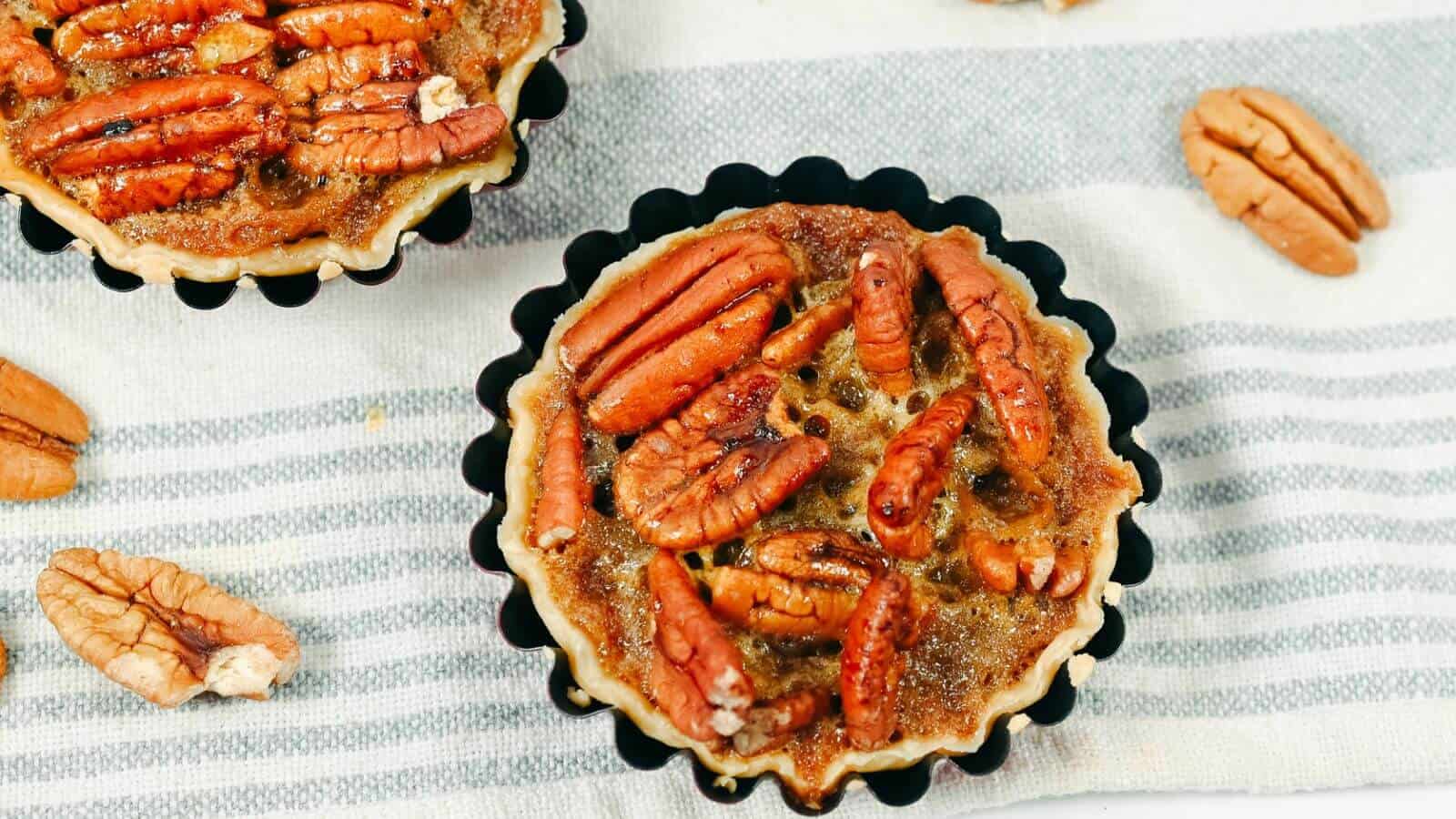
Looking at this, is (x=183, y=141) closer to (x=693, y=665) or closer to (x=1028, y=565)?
(x=693, y=665)

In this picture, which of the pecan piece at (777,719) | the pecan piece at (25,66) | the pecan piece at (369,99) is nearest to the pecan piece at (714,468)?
the pecan piece at (777,719)

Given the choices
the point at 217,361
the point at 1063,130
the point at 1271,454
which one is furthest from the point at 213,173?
the point at 1271,454

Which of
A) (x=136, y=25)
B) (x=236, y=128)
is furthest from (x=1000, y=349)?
(x=136, y=25)

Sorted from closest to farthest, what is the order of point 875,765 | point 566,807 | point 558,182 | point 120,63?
1. point 875,765
2. point 120,63
3. point 566,807
4. point 558,182

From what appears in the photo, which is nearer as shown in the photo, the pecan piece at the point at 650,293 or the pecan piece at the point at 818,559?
the pecan piece at the point at 818,559

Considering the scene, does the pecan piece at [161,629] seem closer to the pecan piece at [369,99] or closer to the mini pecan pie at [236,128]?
the mini pecan pie at [236,128]

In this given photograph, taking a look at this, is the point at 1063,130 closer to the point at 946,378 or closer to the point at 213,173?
the point at 946,378

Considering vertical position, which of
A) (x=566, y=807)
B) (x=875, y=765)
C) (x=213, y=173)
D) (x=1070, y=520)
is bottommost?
(x=566, y=807)

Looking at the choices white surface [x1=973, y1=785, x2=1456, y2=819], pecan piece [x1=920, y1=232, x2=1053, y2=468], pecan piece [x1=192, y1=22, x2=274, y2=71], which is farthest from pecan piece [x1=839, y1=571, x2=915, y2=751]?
pecan piece [x1=192, y1=22, x2=274, y2=71]
